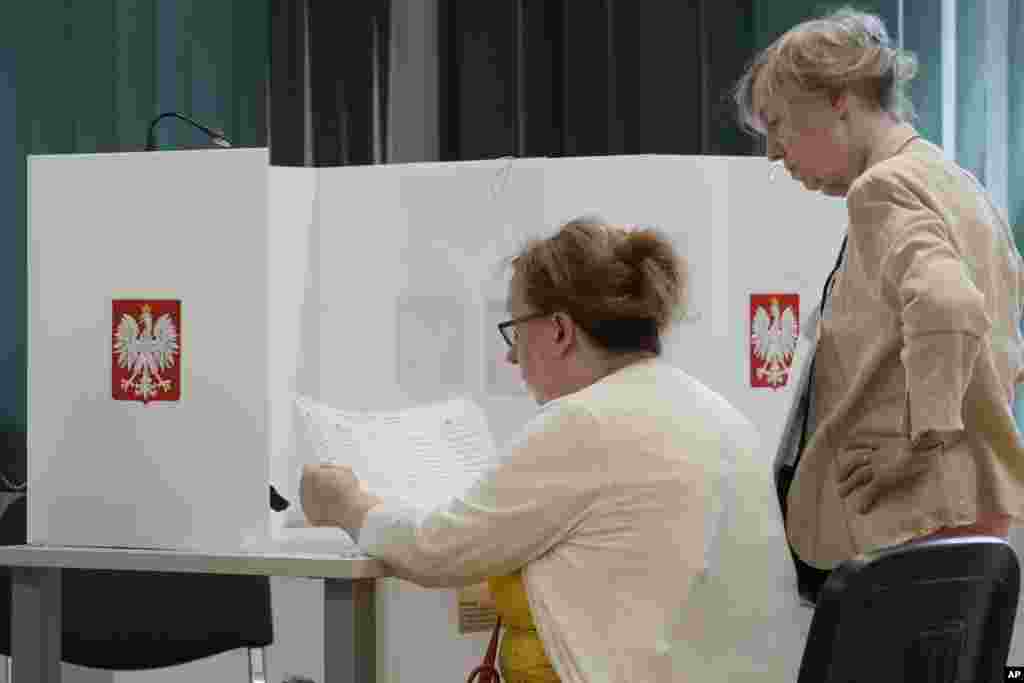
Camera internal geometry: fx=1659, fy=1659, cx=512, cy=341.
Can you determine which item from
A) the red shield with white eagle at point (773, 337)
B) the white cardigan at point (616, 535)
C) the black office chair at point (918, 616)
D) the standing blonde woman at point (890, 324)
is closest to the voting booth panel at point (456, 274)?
the red shield with white eagle at point (773, 337)

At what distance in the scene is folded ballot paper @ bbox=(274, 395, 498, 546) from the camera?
1995mm

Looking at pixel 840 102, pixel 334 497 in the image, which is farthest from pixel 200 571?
pixel 840 102

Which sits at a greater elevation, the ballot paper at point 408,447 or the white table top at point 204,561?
the ballot paper at point 408,447

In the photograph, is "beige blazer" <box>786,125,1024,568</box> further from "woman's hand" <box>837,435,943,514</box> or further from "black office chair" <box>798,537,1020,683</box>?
"black office chair" <box>798,537,1020,683</box>

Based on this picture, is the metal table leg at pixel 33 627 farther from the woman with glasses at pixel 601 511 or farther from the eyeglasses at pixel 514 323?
the eyeglasses at pixel 514 323

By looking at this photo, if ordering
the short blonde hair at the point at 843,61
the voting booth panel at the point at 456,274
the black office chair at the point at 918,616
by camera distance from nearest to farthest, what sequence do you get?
the black office chair at the point at 918,616, the short blonde hair at the point at 843,61, the voting booth panel at the point at 456,274

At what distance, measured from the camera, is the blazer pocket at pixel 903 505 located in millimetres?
1856

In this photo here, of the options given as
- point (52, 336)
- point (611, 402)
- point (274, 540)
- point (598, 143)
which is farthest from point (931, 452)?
point (598, 143)

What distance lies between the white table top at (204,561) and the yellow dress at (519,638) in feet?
0.44

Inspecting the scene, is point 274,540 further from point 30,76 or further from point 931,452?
point 30,76

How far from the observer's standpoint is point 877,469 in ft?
6.14

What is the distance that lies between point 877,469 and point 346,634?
2.04 feet

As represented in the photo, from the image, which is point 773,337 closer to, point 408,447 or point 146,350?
point 408,447

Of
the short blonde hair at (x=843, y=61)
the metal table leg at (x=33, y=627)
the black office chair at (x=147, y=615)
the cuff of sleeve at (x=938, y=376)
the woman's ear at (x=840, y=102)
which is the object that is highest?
the short blonde hair at (x=843, y=61)
